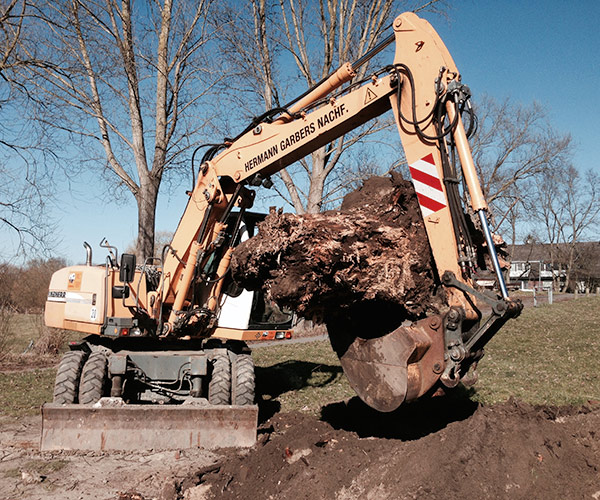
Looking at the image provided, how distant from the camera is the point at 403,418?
253 inches

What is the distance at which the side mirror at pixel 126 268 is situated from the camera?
671 cm

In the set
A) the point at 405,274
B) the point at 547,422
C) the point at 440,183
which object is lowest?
the point at 547,422

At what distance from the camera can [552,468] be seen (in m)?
4.11

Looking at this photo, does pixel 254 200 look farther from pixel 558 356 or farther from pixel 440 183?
pixel 558 356

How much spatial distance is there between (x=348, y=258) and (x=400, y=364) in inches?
37.7

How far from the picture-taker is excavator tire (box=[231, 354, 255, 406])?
661cm

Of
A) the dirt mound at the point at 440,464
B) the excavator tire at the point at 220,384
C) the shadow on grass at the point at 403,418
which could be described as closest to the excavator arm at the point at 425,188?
the dirt mound at the point at 440,464

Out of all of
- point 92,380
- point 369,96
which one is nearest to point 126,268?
point 92,380

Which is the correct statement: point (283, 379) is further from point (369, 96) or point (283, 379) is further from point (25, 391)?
point (369, 96)

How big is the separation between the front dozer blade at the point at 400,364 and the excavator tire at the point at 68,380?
3.67 m

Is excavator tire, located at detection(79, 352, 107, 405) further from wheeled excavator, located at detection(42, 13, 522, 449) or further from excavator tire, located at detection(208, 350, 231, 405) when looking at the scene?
excavator tire, located at detection(208, 350, 231, 405)

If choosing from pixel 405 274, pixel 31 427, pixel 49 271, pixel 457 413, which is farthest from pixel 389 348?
pixel 49 271

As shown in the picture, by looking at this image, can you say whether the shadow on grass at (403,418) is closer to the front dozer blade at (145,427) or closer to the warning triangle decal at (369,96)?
the front dozer blade at (145,427)

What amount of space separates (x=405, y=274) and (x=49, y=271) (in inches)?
906
